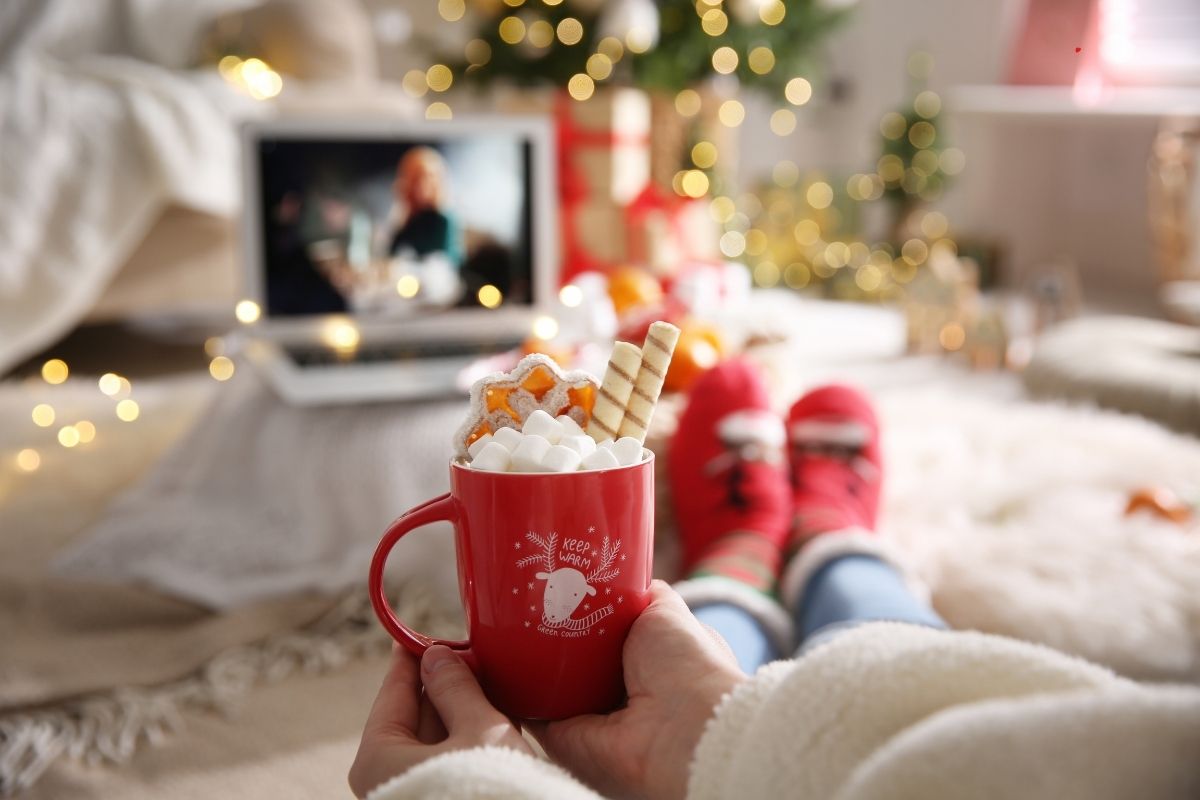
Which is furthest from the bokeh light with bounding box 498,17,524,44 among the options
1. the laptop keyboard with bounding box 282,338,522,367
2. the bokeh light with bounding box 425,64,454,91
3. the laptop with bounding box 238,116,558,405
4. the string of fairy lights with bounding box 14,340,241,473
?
the laptop keyboard with bounding box 282,338,522,367

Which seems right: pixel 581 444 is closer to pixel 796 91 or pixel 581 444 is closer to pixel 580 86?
pixel 580 86

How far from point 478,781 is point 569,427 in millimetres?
150

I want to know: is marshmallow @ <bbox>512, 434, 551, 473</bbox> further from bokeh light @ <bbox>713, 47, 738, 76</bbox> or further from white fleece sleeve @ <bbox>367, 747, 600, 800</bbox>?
bokeh light @ <bbox>713, 47, 738, 76</bbox>

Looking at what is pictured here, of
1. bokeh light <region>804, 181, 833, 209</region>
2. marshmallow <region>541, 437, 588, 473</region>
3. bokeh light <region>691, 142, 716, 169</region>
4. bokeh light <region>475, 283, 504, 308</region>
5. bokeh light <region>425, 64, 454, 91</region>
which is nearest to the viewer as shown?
marshmallow <region>541, 437, 588, 473</region>

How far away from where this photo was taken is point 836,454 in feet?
3.92

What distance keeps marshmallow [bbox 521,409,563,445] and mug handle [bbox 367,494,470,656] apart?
0.05 m

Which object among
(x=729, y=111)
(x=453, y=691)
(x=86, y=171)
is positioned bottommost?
(x=453, y=691)

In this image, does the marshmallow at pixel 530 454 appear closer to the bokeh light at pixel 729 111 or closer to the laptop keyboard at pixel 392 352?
the laptop keyboard at pixel 392 352

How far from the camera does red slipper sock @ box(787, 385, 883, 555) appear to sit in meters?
1.11

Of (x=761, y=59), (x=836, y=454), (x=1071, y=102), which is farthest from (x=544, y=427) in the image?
(x=1071, y=102)

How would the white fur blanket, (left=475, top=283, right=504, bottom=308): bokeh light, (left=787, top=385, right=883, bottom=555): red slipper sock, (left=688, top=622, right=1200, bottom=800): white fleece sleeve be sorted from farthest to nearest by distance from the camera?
the white fur blanket, (left=475, top=283, right=504, bottom=308): bokeh light, (left=787, top=385, right=883, bottom=555): red slipper sock, (left=688, top=622, right=1200, bottom=800): white fleece sleeve

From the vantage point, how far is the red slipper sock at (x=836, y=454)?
3.65 feet

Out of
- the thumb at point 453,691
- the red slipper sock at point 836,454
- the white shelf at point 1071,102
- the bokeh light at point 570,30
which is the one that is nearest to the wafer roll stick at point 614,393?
the thumb at point 453,691

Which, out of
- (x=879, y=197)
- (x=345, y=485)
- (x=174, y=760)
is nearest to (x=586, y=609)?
(x=174, y=760)
